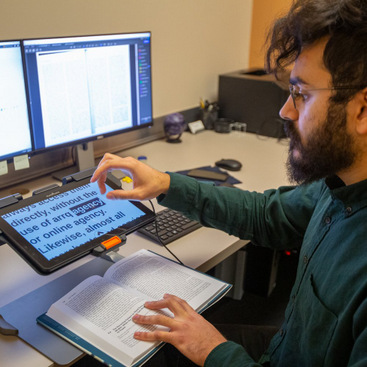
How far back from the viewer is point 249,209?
3.80ft

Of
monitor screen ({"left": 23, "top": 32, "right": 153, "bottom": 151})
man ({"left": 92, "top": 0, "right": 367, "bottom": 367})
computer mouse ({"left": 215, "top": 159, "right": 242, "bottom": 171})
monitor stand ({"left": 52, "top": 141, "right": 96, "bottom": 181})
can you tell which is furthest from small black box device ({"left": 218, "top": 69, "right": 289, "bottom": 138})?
man ({"left": 92, "top": 0, "right": 367, "bottom": 367})

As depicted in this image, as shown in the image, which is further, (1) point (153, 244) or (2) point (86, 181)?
(1) point (153, 244)

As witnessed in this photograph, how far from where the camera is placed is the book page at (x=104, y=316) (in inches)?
31.9

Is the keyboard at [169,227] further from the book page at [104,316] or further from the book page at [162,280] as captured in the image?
the book page at [104,316]

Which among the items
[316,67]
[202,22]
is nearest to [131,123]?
[202,22]

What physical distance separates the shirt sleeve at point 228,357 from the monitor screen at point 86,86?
88cm

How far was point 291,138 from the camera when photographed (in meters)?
0.98

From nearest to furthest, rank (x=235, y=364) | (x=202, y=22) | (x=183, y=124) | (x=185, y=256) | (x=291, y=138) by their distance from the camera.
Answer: (x=235, y=364), (x=291, y=138), (x=185, y=256), (x=183, y=124), (x=202, y=22)

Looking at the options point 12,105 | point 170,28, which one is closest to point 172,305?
point 12,105

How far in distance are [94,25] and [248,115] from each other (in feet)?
2.93

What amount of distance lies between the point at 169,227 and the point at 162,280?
246 mm

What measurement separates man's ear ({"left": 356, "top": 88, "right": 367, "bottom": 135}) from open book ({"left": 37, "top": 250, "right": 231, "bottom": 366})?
456mm

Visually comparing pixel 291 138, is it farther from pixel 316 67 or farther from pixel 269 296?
pixel 269 296

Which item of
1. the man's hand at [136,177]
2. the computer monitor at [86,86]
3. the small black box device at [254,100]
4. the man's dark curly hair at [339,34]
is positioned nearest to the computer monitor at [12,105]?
the computer monitor at [86,86]
